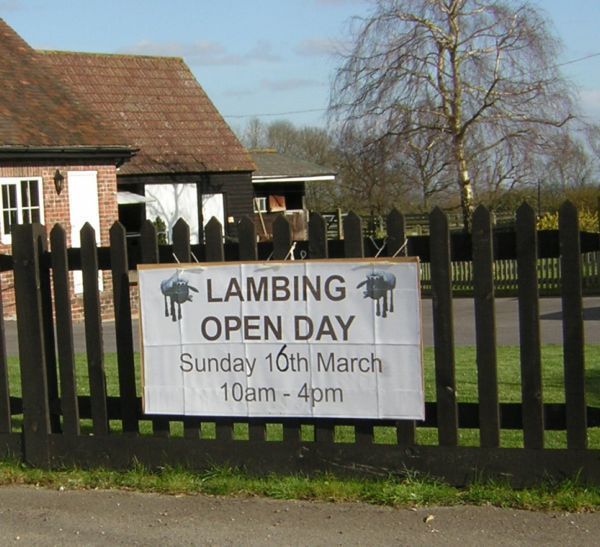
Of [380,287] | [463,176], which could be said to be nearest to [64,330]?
[380,287]

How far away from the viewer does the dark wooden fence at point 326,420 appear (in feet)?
17.1

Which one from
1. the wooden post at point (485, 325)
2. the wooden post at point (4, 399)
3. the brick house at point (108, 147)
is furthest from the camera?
the brick house at point (108, 147)

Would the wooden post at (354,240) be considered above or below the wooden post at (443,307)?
above

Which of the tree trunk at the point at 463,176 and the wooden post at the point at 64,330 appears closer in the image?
the wooden post at the point at 64,330

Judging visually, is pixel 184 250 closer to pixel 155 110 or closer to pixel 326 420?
pixel 326 420

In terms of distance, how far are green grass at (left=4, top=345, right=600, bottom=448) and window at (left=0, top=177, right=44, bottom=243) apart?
282 inches

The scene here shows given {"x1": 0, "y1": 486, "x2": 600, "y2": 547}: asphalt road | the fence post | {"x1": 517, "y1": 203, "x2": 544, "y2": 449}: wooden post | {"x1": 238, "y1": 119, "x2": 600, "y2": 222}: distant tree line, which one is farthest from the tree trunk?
{"x1": 0, "y1": 486, "x2": 600, "y2": 547}: asphalt road

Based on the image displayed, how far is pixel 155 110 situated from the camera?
29562 millimetres

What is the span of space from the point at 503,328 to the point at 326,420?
41.0ft

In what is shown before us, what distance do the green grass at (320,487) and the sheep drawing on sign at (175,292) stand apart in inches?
36.4

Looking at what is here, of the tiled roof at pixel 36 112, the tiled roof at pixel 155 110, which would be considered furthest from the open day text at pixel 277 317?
the tiled roof at pixel 155 110

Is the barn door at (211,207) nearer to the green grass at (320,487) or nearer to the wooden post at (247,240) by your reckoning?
the green grass at (320,487)

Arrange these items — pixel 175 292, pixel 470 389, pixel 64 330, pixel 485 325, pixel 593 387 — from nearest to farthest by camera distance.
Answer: pixel 485 325, pixel 175 292, pixel 64 330, pixel 470 389, pixel 593 387

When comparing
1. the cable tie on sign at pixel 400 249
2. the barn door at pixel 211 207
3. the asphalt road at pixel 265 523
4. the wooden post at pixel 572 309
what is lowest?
the asphalt road at pixel 265 523
